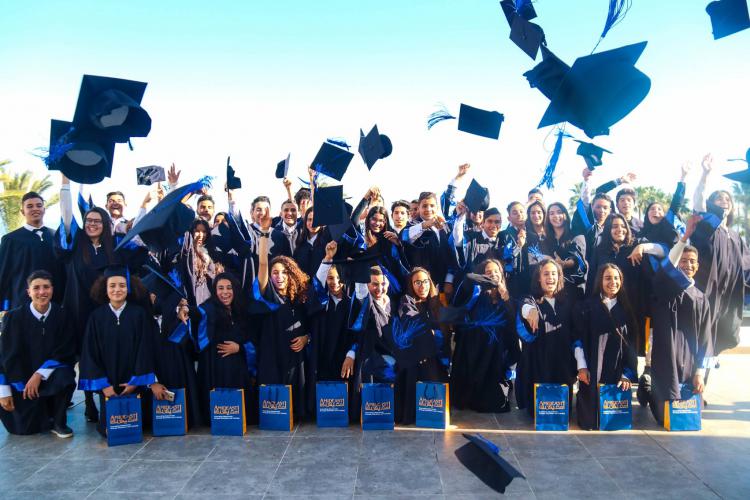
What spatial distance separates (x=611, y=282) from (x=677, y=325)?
73cm

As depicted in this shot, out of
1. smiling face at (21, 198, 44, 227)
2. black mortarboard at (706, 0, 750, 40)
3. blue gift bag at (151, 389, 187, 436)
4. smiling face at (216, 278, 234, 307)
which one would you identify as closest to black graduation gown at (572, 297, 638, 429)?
black mortarboard at (706, 0, 750, 40)

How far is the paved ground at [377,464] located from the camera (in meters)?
4.08

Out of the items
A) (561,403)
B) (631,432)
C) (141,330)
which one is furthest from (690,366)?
(141,330)

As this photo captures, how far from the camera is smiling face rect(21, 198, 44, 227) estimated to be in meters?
5.82

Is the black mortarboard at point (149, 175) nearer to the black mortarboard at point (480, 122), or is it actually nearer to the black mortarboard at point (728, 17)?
the black mortarboard at point (480, 122)

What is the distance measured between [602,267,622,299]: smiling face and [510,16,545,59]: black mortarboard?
2.10 meters

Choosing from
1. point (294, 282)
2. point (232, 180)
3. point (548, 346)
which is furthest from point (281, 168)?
point (548, 346)

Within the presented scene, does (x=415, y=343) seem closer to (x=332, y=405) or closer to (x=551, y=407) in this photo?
(x=332, y=405)

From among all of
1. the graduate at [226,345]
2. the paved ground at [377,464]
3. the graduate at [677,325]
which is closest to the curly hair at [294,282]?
the graduate at [226,345]

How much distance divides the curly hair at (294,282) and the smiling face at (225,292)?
1.39ft

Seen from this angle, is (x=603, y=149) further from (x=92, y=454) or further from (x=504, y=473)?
(x=92, y=454)

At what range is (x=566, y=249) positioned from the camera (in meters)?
6.12

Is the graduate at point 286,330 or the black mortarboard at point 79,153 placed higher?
the black mortarboard at point 79,153

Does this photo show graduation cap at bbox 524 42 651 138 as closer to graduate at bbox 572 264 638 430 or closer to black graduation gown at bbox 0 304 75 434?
graduate at bbox 572 264 638 430
